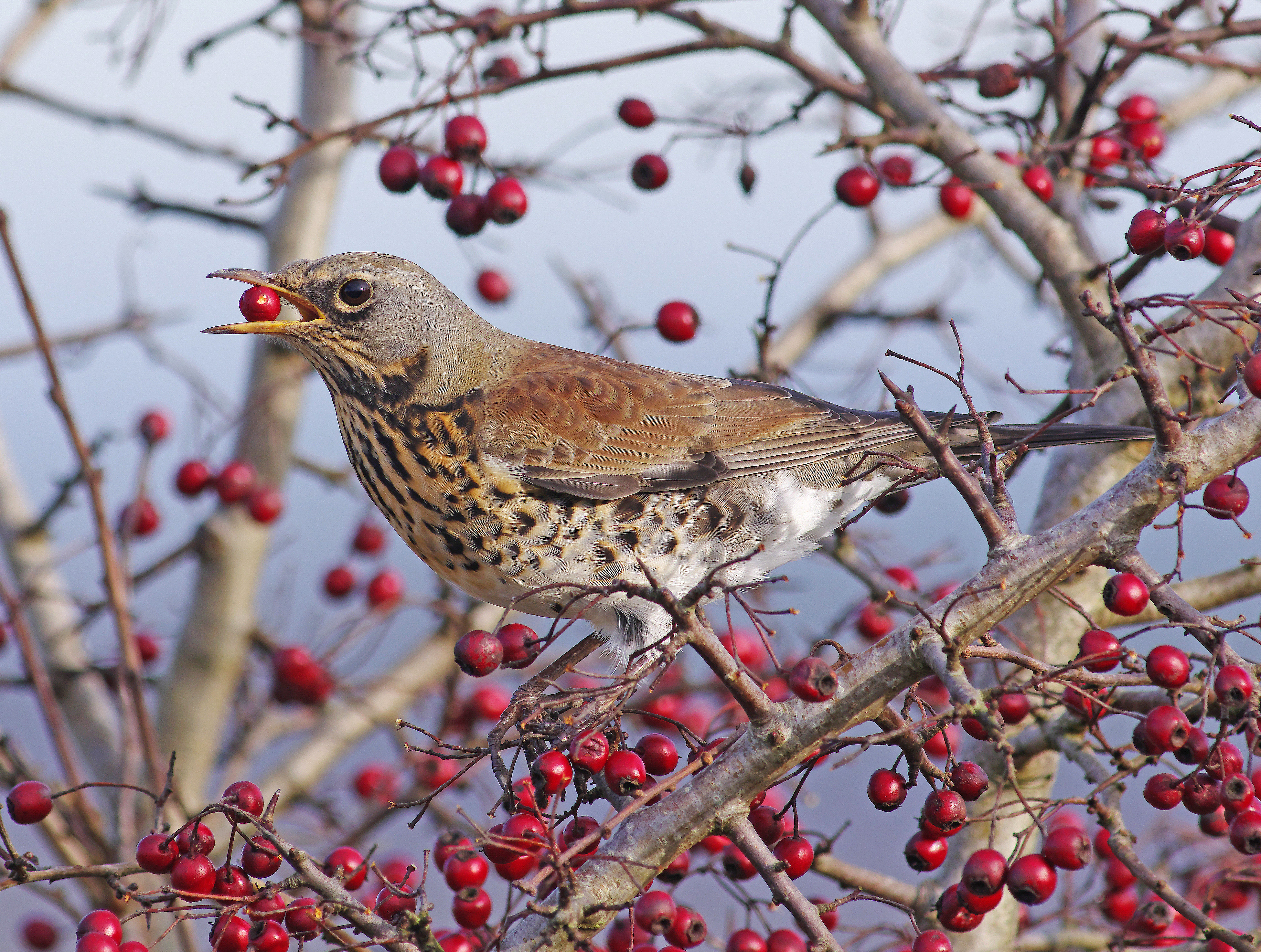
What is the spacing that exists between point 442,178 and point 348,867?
1745 millimetres

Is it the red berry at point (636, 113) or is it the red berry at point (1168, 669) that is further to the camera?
the red berry at point (636, 113)

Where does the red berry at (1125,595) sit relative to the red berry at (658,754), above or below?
above

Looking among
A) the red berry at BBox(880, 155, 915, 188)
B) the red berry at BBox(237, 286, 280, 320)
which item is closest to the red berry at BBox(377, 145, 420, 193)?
the red berry at BBox(237, 286, 280, 320)

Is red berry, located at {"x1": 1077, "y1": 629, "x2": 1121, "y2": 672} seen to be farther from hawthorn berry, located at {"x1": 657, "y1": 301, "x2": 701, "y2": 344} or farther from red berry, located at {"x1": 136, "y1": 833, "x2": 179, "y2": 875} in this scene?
hawthorn berry, located at {"x1": 657, "y1": 301, "x2": 701, "y2": 344}

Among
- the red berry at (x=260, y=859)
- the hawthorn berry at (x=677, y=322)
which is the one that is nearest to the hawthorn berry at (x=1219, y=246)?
the hawthorn berry at (x=677, y=322)

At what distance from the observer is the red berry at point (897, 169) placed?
129 inches

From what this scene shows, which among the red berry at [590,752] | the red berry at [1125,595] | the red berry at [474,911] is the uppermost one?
the red berry at [1125,595]

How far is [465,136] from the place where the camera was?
9.47 ft

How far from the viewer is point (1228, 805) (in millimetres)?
1745

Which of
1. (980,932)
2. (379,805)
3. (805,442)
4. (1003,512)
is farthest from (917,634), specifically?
(379,805)

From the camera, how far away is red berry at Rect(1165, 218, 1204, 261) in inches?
73.4

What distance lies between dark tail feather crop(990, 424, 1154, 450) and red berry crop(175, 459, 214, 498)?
3.11 m

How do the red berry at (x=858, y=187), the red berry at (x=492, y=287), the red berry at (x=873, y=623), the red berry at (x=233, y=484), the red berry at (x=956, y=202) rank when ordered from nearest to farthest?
1. the red berry at (x=858, y=187)
2. the red berry at (x=873, y=623)
3. the red berry at (x=956, y=202)
4. the red berry at (x=233, y=484)
5. the red berry at (x=492, y=287)

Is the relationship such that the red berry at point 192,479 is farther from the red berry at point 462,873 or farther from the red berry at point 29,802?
the red berry at point 462,873
